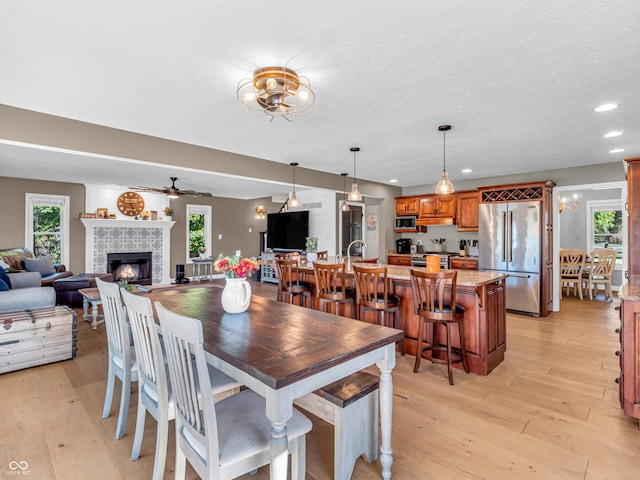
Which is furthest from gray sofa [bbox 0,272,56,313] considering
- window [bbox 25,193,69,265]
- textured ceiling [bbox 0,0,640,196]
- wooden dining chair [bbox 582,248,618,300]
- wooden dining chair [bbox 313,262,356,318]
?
wooden dining chair [bbox 582,248,618,300]

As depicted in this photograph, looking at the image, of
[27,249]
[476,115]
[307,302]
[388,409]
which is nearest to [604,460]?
[388,409]

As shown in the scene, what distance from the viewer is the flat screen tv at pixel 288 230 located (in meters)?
7.96

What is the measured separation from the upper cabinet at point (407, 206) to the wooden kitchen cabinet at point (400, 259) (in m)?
1.00

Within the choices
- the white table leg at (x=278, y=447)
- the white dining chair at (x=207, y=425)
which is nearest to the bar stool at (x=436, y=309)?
the white dining chair at (x=207, y=425)

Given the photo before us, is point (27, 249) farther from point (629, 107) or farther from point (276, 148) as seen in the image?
point (629, 107)

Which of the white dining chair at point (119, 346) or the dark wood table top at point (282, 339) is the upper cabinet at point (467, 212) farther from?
the white dining chair at point (119, 346)

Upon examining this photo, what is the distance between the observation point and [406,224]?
7.62 metres

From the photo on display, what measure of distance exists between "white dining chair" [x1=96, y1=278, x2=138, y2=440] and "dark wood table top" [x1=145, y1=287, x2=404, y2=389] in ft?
1.19

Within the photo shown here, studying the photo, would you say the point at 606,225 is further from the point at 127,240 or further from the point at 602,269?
the point at 127,240

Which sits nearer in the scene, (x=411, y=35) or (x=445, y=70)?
(x=411, y=35)

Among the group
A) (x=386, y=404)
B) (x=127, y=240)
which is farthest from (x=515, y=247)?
(x=127, y=240)

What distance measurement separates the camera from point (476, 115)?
326 cm

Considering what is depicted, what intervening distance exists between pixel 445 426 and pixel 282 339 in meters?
1.42

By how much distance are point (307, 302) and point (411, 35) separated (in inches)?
134
